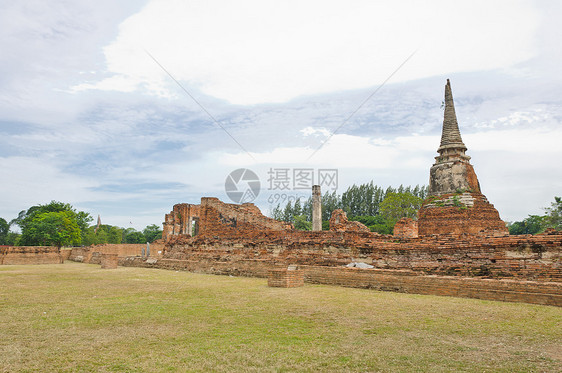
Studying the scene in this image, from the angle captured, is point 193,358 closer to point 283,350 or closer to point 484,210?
point 283,350

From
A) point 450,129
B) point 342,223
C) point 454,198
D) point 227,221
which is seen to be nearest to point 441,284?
point 454,198

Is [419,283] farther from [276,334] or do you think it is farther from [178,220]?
[178,220]

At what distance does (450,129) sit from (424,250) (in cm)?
1149

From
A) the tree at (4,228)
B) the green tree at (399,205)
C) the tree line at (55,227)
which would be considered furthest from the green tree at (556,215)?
the tree at (4,228)

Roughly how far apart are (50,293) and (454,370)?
295 inches

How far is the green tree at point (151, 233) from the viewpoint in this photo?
199ft

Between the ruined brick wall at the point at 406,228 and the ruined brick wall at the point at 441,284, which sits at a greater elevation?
the ruined brick wall at the point at 406,228

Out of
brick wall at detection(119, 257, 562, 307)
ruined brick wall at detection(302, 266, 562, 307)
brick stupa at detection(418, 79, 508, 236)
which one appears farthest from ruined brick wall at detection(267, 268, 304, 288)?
brick stupa at detection(418, 79, 508, 236)

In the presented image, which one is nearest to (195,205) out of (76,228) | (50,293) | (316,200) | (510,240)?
(316,200)

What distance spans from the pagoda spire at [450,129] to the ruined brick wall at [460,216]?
2810 millimetres

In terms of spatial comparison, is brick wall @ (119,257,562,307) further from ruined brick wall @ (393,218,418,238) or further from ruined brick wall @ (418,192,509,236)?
ruined brick wall @ (393,218,418,238)

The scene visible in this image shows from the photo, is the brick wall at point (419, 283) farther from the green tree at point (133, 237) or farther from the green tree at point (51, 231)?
the green tree at point (133, 237)

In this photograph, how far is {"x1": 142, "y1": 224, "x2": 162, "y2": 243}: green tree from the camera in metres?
60.5

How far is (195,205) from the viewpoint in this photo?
31.9 metres
